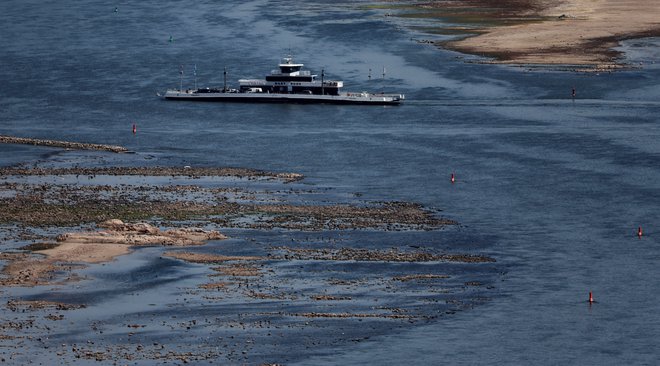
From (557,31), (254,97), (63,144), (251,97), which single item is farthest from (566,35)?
(63,144)

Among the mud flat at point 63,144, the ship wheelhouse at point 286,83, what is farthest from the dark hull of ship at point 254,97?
the mud flat at point 63,144

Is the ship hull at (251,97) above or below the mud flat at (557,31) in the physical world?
below

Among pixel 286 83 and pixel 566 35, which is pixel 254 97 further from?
pixel 566 35

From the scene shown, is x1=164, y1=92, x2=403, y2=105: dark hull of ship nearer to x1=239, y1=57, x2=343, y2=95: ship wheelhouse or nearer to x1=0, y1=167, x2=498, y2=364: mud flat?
x1=239, y1=57, x2=343, y2=95: ship wheelhouse

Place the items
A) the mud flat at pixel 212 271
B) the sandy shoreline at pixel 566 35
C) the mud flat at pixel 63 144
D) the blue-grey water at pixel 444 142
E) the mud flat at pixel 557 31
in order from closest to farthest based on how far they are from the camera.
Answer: the mud flat at pixel 212 271 → the blue-grey water at pixel 444 142 → the mud flat at pixel 63 144 → the sandy shoreline at pixel 566 35 → the mud flat at pixel 557 31

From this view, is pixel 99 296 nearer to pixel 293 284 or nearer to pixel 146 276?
pixel 146 276

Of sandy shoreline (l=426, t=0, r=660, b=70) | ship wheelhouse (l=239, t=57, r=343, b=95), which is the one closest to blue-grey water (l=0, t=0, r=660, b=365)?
ship wheelhouse (l=239, t=57, r=343, b=95)

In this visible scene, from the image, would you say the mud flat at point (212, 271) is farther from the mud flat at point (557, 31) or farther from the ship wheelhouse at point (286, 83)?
the mud flat at point (557, 31)
